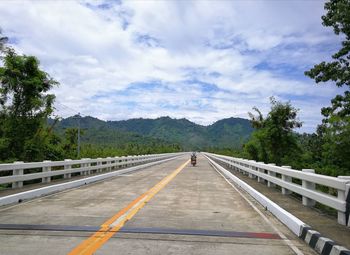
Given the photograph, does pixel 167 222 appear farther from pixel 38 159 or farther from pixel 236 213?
pixel 38 159

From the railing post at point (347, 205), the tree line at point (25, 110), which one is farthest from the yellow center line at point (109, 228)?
the tree line at point (25, 110)

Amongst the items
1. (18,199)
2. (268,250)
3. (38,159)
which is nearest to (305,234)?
(268,250)

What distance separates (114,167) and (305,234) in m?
22.0

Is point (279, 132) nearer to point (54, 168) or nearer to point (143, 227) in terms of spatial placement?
point (54, 168)

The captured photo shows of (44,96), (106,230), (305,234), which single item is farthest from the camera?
(44,96)

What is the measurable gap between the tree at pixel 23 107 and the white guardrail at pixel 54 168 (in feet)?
13.1

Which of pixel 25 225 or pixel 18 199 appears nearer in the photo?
pixel 25 225

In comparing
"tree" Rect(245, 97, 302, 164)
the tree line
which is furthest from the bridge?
"tree" Rect(245, 97, 302, 164)

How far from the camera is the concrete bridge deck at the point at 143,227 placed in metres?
6.49

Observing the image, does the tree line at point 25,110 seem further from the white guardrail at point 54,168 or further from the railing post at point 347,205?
the railing post at point 347,205

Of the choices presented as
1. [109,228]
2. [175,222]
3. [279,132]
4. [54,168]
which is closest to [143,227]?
[109,228]

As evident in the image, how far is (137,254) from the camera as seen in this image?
6074 mm

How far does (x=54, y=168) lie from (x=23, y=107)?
22.1 ft

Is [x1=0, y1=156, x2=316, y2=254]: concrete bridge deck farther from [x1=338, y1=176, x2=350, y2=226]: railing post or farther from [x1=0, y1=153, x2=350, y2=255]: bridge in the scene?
[x1=338, y1=176, x2=350, y2=226]: railing post
